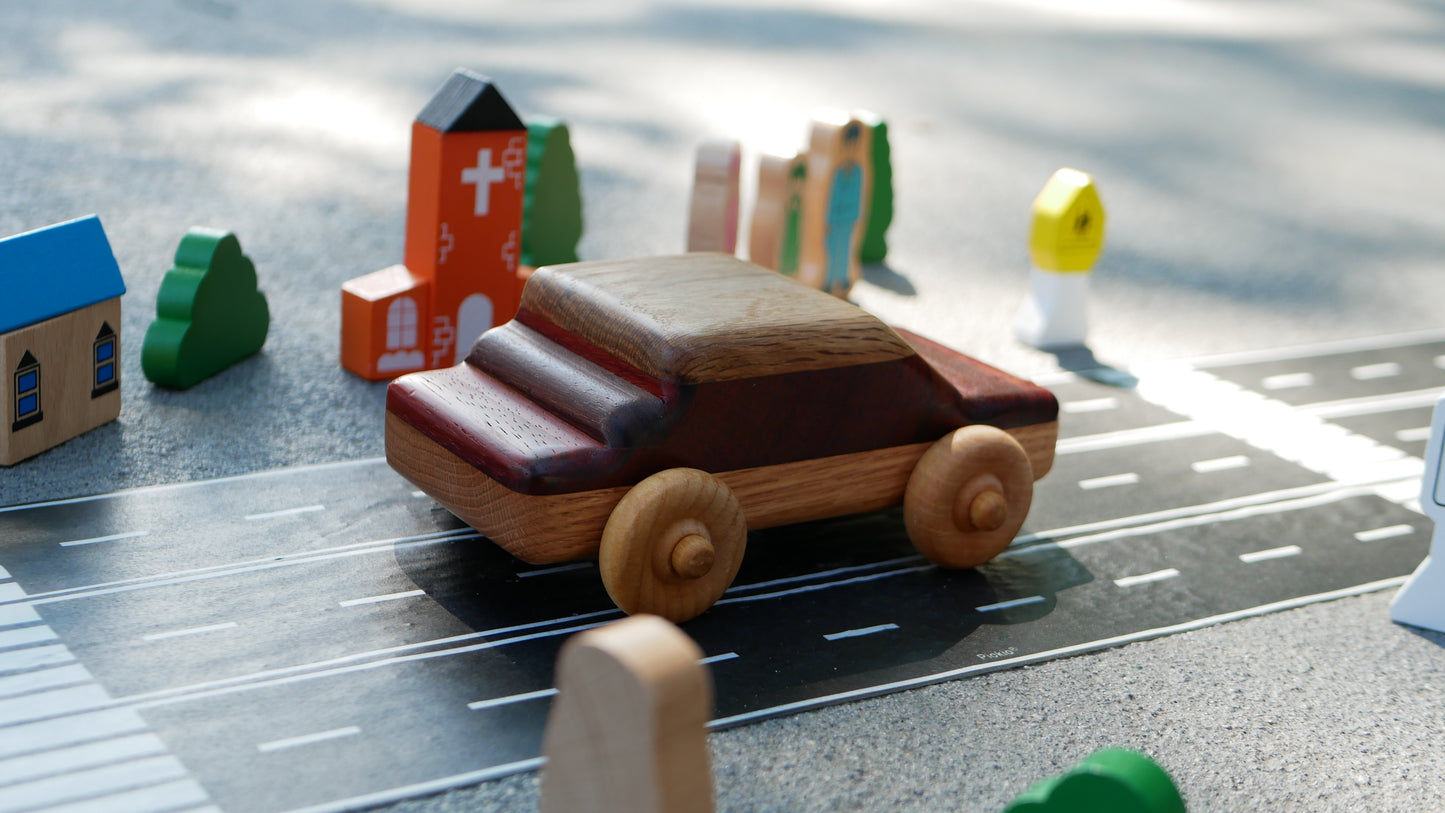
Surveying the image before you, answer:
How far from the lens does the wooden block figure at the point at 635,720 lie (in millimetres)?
1519

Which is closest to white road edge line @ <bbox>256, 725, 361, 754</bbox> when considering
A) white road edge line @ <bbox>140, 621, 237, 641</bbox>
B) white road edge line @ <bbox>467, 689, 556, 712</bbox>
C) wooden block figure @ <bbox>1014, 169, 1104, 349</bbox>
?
white road edge line @ <bbox>467, 689, 556, 712</bbox>

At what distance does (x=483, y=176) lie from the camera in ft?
11.9

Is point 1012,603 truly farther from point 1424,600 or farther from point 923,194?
point 923,194

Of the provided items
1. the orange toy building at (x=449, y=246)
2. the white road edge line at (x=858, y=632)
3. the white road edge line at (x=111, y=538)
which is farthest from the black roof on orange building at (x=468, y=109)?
the white road edge line at (x=858, y=632)

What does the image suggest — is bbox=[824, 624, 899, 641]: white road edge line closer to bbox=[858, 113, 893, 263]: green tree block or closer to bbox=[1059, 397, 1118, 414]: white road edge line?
bbox=[1059, 397, 1118, 414]: white road edge line

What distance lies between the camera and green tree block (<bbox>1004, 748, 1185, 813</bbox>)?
1.71 metres

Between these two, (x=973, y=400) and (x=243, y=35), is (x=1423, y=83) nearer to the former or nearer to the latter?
(x=243, y=35)

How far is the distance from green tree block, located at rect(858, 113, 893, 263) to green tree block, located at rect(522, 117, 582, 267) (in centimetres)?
100

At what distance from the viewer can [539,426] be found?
2.60m

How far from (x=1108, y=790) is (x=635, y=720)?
0.59 meters

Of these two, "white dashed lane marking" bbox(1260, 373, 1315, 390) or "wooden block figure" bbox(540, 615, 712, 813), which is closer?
"wooden block figure" bbox(540, 615, 712, 813)

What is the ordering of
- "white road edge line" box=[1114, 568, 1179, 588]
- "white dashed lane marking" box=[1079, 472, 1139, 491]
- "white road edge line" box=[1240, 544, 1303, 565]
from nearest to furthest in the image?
"white road edge line" box=[1114, 568, 1179, 588]
"white road edge line" box=[1240, 544, 1303, 565]
"white dashed lane marking" box=[1079, 472, 1139, 491]

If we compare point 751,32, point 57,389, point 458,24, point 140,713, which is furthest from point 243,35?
point 140,713

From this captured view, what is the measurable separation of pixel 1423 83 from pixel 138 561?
28.9ft
